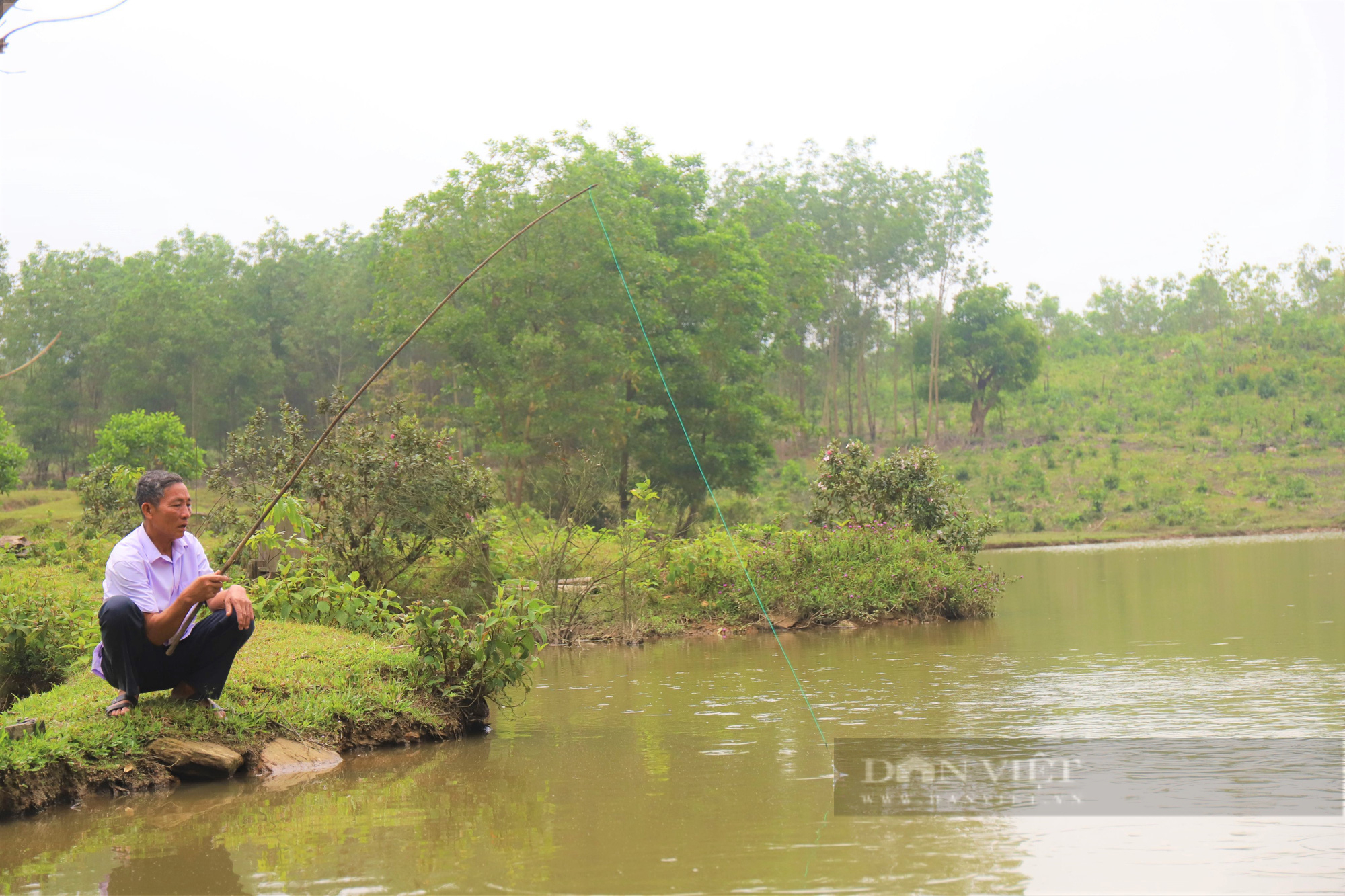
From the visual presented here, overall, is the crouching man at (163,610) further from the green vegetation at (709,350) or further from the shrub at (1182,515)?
the shrub at (1182,515)

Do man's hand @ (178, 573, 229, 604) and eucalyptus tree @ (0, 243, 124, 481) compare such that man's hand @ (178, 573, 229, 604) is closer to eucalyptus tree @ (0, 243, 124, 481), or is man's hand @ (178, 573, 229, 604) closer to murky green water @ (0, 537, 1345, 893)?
murky green water @ (0, 537, 1345, 893)

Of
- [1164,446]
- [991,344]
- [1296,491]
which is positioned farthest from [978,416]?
[1296,491]

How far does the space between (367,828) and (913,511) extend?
11.8m

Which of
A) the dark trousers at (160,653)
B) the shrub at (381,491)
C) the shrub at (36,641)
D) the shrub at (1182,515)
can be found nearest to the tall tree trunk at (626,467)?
the shrub at (381,491)

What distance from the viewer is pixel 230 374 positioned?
39.8 metres

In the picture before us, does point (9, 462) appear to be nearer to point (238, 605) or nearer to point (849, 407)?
point (238, 605)

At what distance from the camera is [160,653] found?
5.78 metres

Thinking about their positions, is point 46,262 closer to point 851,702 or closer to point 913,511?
point 913,511

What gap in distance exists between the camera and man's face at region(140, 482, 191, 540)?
550 cm

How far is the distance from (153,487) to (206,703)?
135 centimetres

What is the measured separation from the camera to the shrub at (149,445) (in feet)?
88.8

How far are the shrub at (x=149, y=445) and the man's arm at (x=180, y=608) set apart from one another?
22.9 m

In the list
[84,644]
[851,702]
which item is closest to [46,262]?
[84,644]

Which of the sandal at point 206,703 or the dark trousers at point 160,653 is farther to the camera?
the sandal at point 206,703
